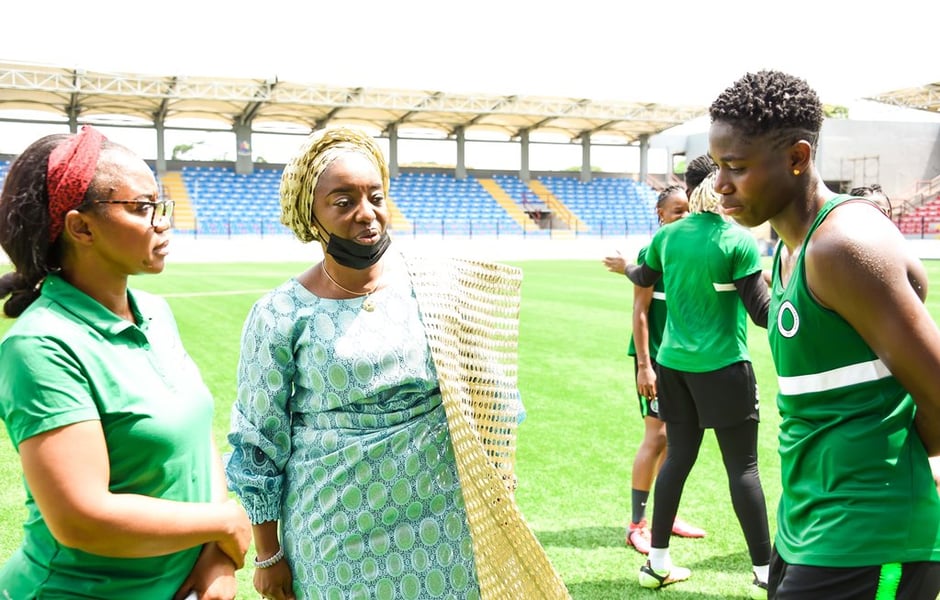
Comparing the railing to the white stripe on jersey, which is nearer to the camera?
the white stripe on jersey

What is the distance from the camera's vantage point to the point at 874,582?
1.89 meters

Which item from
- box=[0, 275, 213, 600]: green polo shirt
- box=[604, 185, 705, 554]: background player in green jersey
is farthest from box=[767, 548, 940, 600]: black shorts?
box=[604, 185, 705, 554]: background player in green jersey

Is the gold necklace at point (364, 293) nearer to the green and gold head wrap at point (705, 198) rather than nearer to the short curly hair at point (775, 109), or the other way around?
the short curly hair at point (775, 109)

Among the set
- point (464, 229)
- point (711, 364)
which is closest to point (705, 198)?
point (711, 364)

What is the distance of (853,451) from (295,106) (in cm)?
3825

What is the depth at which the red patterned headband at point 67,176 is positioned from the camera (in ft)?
6.03

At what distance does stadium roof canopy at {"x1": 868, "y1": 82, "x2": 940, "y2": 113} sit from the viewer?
41438mm

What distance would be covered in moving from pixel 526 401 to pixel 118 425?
6138 millimetres

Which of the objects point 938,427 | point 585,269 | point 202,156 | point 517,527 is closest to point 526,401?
point 517,527

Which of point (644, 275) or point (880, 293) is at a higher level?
point (880, 293)

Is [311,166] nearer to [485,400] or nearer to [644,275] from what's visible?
[485,400]

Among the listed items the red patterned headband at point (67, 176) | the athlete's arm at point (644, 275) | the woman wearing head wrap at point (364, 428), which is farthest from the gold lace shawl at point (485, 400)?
the athlete's arm at point (644, 275)

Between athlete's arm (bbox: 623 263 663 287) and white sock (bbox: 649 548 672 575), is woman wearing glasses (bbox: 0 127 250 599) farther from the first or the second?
athlete's arm (bbox: 623 263 663 287)

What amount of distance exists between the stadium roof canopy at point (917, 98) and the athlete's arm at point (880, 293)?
150 feet
